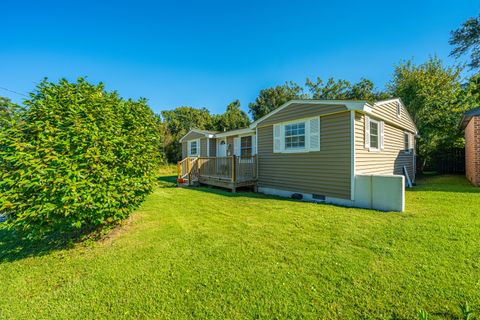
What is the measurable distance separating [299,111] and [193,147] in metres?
9.35

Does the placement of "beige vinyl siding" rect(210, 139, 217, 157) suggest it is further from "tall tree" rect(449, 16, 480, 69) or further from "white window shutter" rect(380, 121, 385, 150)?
"tall tree" rect(449, 16, 480, 69)

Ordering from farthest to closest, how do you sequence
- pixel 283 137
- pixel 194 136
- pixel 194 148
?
pixel 194 148 < pixel 194 136 < pixel 283 137

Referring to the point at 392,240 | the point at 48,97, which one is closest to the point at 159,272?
the point at 48,97

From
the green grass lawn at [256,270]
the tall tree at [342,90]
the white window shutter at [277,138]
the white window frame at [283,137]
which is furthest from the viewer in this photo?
the tall tree at [342,90]

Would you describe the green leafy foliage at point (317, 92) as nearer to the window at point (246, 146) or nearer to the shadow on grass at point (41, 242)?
the window at point (246, 146)

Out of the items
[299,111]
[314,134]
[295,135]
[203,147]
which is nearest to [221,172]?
[295,135]

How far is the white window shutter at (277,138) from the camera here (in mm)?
7977

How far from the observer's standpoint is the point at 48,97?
10.8 ft

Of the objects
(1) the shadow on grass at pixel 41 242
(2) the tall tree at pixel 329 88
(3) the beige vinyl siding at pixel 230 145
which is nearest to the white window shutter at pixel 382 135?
(3) the beige vinyl siding at pixel 230 145

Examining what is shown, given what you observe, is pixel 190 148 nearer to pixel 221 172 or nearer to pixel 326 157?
pixel 221 172

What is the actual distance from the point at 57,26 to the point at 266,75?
22960mm

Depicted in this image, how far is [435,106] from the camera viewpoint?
13.2 m

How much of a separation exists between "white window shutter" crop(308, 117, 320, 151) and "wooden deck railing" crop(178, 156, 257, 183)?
9.04 feet

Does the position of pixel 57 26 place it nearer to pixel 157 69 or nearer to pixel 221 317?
pixel 157 69
